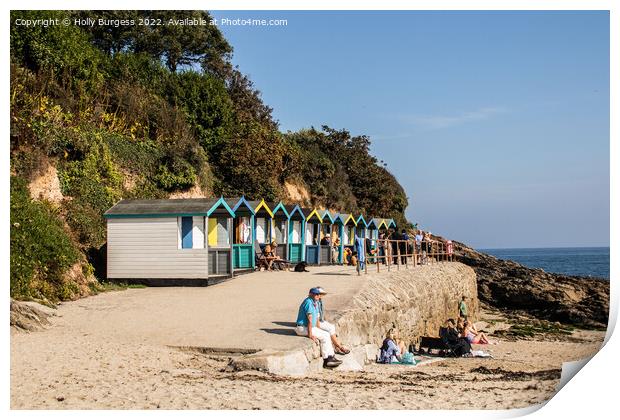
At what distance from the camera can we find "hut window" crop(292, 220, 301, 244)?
99.0 ft

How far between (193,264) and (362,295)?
15.4ft

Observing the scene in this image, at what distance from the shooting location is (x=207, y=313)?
637 inches

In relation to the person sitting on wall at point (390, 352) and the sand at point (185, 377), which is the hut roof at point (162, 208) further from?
the person sitting on wall at point (390, 352)

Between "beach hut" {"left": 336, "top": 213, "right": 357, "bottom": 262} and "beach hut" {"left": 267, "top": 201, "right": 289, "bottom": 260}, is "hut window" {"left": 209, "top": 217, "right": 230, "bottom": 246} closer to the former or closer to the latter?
"beach hut" {"left": 267, "top": 201, "right": 289, "bottom": 260}

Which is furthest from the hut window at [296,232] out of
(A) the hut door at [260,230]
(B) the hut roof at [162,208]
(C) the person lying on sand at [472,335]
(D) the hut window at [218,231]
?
(B) the hut roof at [162,208]

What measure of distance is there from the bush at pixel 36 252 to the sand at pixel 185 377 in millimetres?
827

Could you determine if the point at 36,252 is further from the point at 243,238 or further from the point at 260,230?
the point at 260,230

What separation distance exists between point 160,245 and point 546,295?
23867mm

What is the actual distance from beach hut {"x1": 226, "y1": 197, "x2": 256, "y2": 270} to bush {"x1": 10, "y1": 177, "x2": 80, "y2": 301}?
7142 millimetres

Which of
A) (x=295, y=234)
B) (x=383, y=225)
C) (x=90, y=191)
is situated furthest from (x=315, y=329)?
(x=383, y=225)

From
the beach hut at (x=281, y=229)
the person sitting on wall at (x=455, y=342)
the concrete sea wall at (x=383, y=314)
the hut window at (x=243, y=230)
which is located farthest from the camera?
the beach hut at (x=281, y=229)

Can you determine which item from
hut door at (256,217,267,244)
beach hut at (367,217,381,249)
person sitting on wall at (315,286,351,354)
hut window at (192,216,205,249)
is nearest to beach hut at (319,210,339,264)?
hut door at (256,217,267,244)

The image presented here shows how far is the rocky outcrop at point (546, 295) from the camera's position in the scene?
112 ft

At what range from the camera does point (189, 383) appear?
11031mm
